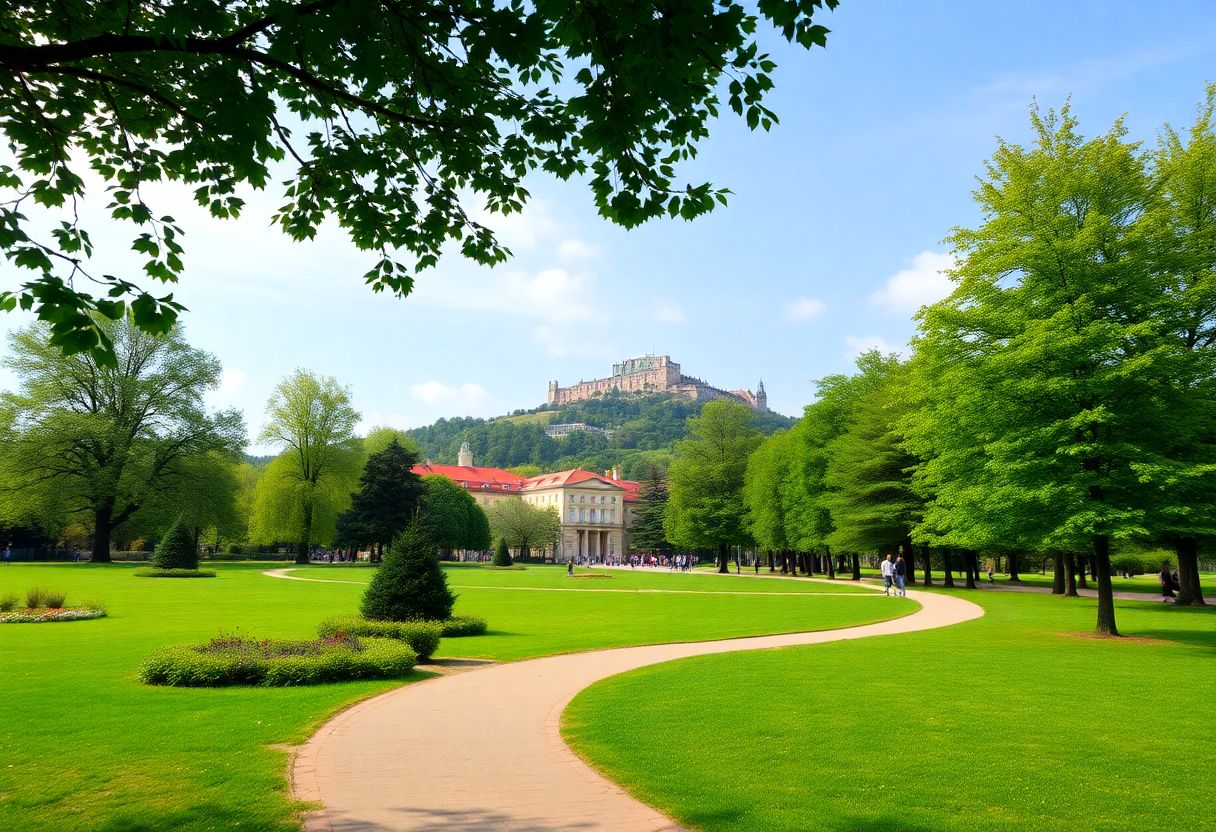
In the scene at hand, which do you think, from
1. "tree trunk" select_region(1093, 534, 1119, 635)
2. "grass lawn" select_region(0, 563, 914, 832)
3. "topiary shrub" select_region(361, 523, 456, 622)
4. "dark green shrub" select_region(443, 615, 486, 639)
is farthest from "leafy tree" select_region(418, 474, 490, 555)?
"tree trunk" select_region(1093, 534, 1119, 635)

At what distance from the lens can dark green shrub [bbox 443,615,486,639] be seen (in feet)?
58.0

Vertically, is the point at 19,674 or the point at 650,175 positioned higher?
the point at 650,175

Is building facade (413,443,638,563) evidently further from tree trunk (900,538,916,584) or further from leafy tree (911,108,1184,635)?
leafy tree (911,108,1184,635)

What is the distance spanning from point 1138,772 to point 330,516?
6312 centimetres

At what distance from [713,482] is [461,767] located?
209 feet

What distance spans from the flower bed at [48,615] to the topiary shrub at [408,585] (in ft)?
31.7

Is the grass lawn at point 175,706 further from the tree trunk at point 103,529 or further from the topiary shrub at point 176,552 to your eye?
the tree trunk at point 103,529

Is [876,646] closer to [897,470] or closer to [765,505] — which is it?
[897,470]

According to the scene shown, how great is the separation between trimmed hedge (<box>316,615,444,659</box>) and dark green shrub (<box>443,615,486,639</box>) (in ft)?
8.26

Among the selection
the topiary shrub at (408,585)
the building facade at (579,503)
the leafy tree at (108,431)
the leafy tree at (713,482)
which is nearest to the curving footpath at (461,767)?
the topiary shrub at (408,585)

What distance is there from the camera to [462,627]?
17938 millimetres

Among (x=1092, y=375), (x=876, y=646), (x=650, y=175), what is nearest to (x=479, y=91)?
(x=650, y=175)

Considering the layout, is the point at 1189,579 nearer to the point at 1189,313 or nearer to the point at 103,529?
the point at 1189,313

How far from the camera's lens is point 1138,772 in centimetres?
733
